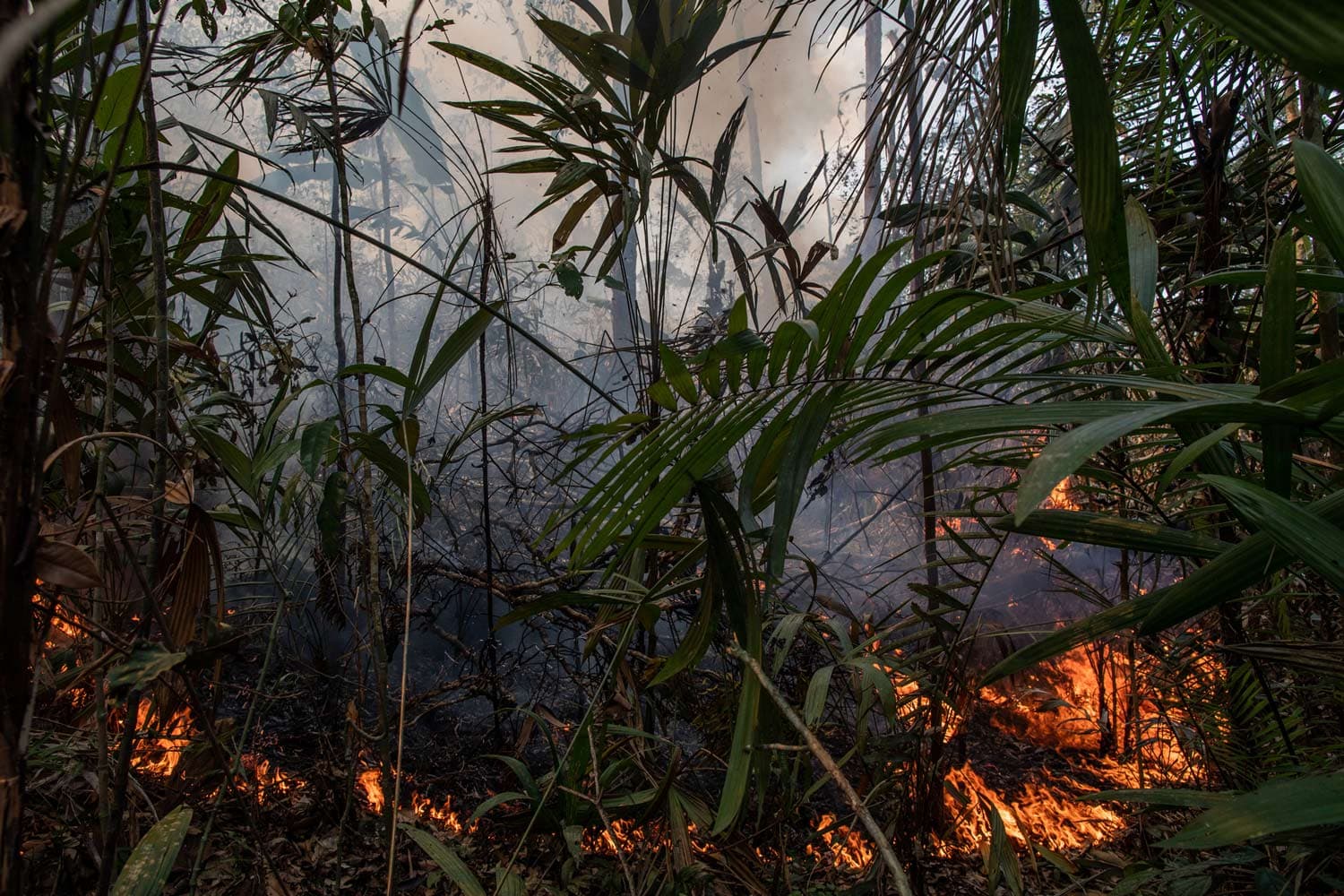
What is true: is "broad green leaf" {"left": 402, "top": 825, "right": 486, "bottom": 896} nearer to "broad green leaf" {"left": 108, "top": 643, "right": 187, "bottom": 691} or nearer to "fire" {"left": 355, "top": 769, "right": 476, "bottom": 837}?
"broad green leaf" {"left": 108, "top": 643, "right": 187, "bottom": 691}

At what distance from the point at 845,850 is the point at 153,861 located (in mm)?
1563

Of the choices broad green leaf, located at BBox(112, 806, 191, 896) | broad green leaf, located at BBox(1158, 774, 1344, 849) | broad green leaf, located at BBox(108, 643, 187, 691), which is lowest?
broad green leaf, located at BBox(112, 806, 191, 896)

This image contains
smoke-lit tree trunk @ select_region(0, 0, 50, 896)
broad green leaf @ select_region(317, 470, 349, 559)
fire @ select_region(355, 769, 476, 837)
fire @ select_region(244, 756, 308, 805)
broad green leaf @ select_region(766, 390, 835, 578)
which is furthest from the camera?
fire @ select_region(355, 769, 476, 837)

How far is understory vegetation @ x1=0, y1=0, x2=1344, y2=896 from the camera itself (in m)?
0.42

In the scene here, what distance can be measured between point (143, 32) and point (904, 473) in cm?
556

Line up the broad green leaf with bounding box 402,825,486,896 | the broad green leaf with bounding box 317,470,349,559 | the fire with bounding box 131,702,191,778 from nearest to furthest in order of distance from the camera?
the broad green leaf with bounding box 402,825,486,896
the broad green leaf with bounding box 317,470,349,559
the fire with bounding box 131,702,191,778

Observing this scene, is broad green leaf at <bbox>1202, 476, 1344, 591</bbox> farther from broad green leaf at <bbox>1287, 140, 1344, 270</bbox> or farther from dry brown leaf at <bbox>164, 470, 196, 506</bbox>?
dry brown leaf at <bbox>164, 470, 196, 506</bbox>

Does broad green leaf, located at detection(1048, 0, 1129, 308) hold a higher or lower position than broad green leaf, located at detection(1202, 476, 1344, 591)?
higher

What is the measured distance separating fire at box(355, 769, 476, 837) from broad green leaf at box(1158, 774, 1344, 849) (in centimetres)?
176

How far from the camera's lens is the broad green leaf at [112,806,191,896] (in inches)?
24.5

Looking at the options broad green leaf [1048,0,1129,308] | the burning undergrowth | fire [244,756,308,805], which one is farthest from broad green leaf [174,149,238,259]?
fire [244,756,308,805]

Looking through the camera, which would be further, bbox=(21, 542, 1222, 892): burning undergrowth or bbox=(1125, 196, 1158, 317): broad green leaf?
bbox=(21, 542, 1222, 892): burning undergrowth

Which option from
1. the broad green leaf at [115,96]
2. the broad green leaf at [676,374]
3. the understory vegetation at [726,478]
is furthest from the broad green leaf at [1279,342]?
the broad green leaf at [115,96]

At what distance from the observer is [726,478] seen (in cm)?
83
